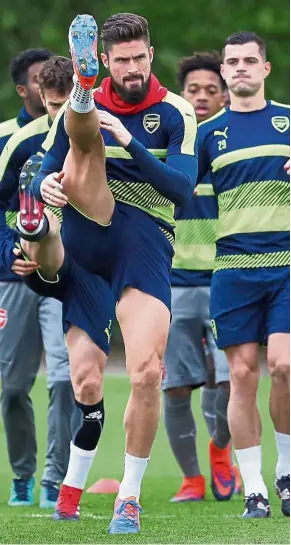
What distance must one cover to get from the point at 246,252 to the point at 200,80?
2.37 meters

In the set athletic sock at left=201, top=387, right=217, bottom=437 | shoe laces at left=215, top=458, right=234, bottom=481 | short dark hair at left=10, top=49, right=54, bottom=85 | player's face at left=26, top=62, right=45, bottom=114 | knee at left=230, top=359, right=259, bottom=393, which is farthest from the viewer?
athletic sock at left=201, top=387, right=217, bottom=437

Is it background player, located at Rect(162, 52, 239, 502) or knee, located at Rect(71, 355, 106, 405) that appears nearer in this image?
knee, located at Rect(71, 355, 106, 405)

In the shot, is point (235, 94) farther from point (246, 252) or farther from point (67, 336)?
point (67, 336)

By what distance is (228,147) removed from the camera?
830 centimetres

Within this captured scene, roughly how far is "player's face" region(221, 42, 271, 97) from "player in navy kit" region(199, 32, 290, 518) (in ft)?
0.03

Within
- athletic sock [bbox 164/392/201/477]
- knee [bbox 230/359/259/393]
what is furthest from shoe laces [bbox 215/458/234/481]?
knee [bbox 230/359/259/393]

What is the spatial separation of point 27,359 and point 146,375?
232 centimetres

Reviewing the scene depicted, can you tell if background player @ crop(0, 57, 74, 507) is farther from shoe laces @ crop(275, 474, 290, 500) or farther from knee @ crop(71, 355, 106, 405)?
shoe laces @ crop(275, 474, 290, 500)

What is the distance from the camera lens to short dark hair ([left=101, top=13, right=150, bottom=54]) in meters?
7.23

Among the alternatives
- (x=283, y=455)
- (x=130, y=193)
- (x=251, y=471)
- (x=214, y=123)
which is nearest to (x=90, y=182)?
(x=130, y=193)

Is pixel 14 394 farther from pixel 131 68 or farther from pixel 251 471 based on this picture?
pixel 131 68

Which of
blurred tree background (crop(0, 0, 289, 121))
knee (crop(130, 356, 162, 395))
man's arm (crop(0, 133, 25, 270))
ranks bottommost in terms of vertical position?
blurred tree background (crop(0, 0, 289, 121))

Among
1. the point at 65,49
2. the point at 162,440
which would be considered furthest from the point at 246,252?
the point at 65,49

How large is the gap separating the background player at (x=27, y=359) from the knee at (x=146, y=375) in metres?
2.01
